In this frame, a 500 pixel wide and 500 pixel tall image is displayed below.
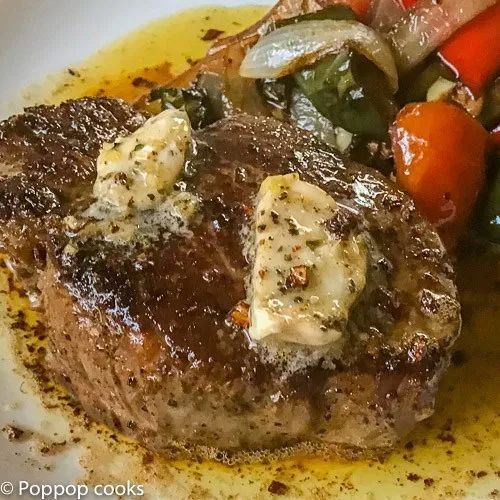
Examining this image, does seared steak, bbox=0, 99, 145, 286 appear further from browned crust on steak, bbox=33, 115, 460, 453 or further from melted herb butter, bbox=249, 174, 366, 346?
melted herb butter, bbox=249, 174, 366, 346

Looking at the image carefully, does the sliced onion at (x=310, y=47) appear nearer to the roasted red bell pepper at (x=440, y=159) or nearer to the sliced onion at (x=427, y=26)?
the sliced onion at (x=427, y=26)

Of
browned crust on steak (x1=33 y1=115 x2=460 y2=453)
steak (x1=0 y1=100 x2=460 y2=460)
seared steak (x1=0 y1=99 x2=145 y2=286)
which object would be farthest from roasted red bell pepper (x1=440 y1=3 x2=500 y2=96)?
seared steak (x1=0 y1=99 x2=145 y2=286)

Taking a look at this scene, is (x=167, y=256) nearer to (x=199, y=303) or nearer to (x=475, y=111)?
(x=199, y=303)

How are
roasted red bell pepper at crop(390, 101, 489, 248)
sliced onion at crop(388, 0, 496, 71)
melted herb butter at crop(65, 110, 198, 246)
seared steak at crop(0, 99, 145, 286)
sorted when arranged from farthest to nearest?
1. sliced onion at crop(388, 0, 496, 71)
2. roasted red bell pepper at crop(390, 101, 489, 248)
3. seared steak at crop(0, 99, 145, 286)
4. melted herb butter at crop(65, 110, 198, 246)

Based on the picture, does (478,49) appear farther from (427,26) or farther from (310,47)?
(310,47)

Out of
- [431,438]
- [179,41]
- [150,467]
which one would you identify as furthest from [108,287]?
[179,41]

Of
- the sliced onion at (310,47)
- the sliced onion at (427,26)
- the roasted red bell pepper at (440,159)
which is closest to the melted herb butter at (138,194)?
the sliced onion at (310,47)
